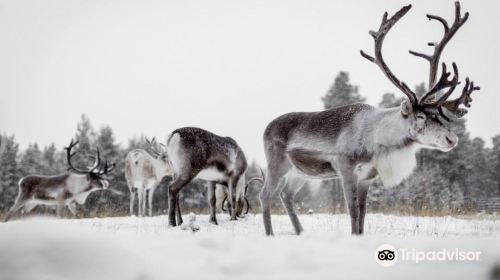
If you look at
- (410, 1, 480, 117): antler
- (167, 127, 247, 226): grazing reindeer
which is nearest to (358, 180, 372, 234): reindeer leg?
(410, 1, 480, 117): antler

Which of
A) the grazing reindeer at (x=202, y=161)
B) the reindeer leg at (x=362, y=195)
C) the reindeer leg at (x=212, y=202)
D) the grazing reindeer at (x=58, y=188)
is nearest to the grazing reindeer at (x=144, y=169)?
the grazing reindeer at (x=58, y=188)

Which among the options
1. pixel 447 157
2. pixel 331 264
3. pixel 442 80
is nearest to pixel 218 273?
pixel 331 264

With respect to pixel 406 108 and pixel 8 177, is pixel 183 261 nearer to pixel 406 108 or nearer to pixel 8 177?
pixel 406 108

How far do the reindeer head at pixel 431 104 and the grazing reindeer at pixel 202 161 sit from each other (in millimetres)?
3398

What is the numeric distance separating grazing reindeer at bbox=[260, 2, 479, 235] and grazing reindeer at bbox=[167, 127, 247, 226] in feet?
6.26

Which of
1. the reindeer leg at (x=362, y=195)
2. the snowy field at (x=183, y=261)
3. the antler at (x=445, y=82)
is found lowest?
the snowy field at (x=183, y=261)

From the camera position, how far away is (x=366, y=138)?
4.87 meters

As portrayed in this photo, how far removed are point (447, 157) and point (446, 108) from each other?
2410cm

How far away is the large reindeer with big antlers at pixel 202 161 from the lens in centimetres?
715

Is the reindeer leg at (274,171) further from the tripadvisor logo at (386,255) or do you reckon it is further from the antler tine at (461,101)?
the tripadvisor logo at (386,255)

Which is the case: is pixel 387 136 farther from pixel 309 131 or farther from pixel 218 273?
pixel 218 273

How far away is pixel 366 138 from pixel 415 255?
2572mm

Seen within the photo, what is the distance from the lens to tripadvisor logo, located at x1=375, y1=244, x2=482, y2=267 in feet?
7.39

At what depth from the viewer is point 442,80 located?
15.8 feet
